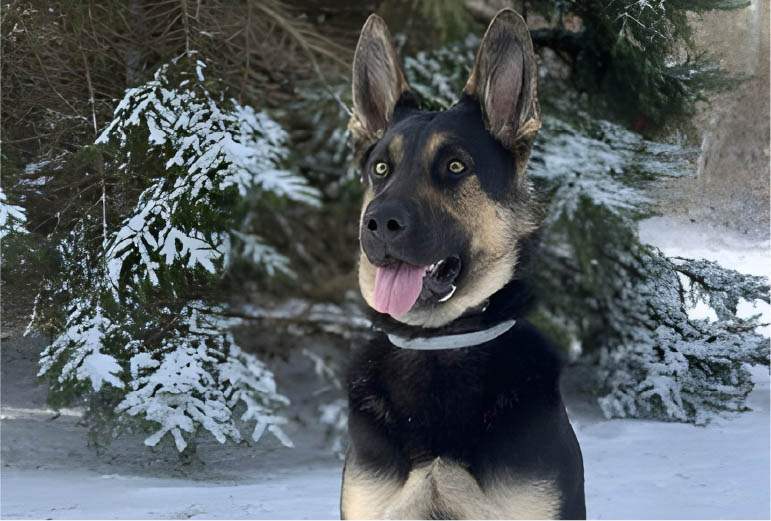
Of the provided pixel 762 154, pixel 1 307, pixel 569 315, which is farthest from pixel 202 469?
pixel 762 154

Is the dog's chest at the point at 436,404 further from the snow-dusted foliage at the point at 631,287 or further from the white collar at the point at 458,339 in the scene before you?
the snow-dusted foliage at the point at 631,287

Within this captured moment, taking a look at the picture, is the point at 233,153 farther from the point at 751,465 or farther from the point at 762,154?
the point at 751,465

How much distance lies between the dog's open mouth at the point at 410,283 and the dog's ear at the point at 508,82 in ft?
1.25

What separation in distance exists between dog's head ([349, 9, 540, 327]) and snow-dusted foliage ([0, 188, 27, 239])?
1.29 metres

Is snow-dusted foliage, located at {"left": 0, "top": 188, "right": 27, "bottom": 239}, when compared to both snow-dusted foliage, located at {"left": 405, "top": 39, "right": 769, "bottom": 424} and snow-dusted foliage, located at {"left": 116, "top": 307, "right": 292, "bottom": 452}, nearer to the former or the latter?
snow-dusted foliage, located at {"left": 116, "top": 307, "right": 292, "bottom": 452}

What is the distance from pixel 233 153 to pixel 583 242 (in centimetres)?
137

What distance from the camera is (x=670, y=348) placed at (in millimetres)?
2455

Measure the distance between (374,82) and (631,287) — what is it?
4.00ft

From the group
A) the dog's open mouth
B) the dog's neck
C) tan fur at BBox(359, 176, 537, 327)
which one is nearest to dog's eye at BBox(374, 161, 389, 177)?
tan fur at BBox(359, 176, 537, 327)

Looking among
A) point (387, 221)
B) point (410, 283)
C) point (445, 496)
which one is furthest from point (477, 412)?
point (387, 221)

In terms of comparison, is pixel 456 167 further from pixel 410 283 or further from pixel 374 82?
pixel 374 82

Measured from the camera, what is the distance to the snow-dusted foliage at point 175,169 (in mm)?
2330

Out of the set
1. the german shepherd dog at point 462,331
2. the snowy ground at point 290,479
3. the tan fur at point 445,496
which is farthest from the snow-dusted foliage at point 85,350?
the tan fur at point 445,496

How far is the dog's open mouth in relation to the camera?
1810mm
